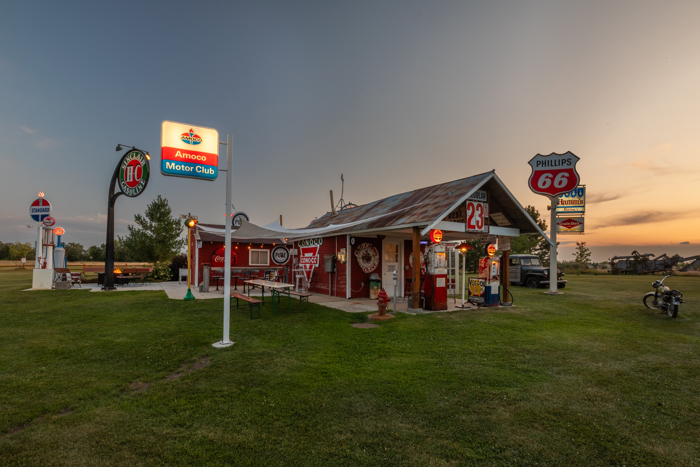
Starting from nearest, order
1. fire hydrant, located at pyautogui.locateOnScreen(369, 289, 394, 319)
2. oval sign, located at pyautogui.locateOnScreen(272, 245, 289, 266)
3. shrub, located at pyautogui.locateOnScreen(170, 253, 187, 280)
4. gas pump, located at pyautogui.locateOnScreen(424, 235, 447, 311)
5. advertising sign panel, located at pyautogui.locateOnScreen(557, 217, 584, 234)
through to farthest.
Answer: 1. fire hydrant, located at pyautogui.locateOnScreen(369, 289, 394, 319)
2. gas pump, located at pyautogui.locateOnScreen(424, 235, 447, 311)
3. oval sign, located at pyautogui.locateOnScreen(272, 245, 289, 266)
4. advertising sign panel, located at pyautogui.locateOnScreen(557, 217, 584, 234)
5. shrub, located at pyautogui.locateOnScreen(170, 253, 187, 280)

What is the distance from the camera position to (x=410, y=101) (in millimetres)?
14344

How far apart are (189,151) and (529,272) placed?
59.1ft

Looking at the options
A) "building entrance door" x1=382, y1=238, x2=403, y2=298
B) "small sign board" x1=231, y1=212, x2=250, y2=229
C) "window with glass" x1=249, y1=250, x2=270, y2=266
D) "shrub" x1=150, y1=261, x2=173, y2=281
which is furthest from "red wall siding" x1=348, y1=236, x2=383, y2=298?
"shrub" x1=150, y1=261, x2=173, y2=281

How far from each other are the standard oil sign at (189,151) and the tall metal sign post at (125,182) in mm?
10346

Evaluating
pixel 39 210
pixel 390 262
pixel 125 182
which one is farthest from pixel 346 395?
pixel 39 210

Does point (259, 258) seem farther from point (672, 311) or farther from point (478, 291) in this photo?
point (672, 311)

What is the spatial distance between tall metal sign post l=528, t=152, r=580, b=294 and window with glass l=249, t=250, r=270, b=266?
1444 cm

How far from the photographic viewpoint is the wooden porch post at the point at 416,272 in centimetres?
902

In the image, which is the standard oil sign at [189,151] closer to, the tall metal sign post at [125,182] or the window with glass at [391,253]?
the window with glass at [391,253]

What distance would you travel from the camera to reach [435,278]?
31.7ft

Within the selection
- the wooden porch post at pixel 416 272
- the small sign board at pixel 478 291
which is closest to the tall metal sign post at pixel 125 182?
the wooden porch post at pixel 416 272

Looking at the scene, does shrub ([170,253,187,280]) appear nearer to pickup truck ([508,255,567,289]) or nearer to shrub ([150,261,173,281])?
shrub ([150,261,173,281])

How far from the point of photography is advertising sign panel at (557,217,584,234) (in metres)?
19.1

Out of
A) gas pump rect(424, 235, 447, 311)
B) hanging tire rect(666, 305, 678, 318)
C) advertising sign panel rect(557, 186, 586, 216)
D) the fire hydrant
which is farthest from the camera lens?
advertising sign panel rect(557, 186, 586, 216)
